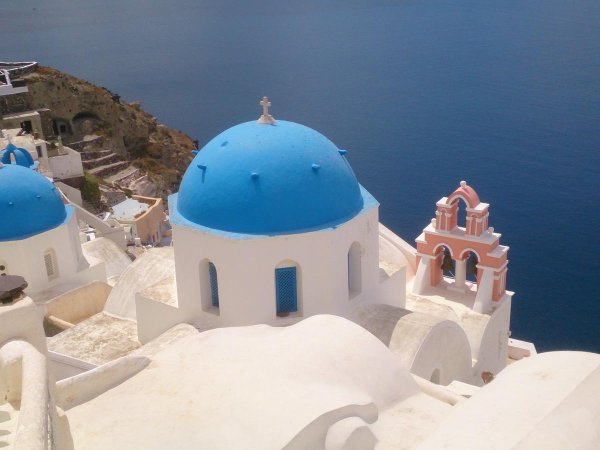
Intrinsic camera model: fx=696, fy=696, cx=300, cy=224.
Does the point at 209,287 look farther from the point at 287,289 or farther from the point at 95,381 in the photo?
the point at 95,381

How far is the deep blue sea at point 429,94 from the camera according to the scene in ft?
102

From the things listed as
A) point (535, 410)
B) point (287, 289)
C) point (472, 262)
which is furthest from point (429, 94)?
point (535, 410)

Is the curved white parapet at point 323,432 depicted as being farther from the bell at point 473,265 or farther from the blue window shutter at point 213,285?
the bell at point 473,265

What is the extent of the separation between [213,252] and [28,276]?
18.5 ft

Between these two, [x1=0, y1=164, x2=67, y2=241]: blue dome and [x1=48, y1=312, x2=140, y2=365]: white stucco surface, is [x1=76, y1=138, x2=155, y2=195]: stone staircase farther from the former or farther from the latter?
[x1=48, y1=312, x2=140, y2=365]: white stucco surface

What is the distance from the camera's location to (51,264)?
15.0m

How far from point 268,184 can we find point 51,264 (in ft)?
22.0

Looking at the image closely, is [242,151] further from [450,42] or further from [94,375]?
[450,42]

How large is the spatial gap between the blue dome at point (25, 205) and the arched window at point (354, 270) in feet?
22.2

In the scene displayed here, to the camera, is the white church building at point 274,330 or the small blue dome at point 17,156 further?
the small blue dome at point 17,156

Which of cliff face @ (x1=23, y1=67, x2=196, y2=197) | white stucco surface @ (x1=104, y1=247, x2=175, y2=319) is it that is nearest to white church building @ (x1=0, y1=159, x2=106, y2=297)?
white stucco surface @ (x1=104, y1=247, x2=175, y2=319)

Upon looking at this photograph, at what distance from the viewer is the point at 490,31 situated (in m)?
82.7

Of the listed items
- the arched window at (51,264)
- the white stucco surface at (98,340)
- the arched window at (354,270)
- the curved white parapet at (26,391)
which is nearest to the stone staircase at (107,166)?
the arched window at (51,264)

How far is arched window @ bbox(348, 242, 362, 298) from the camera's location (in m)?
11.6
